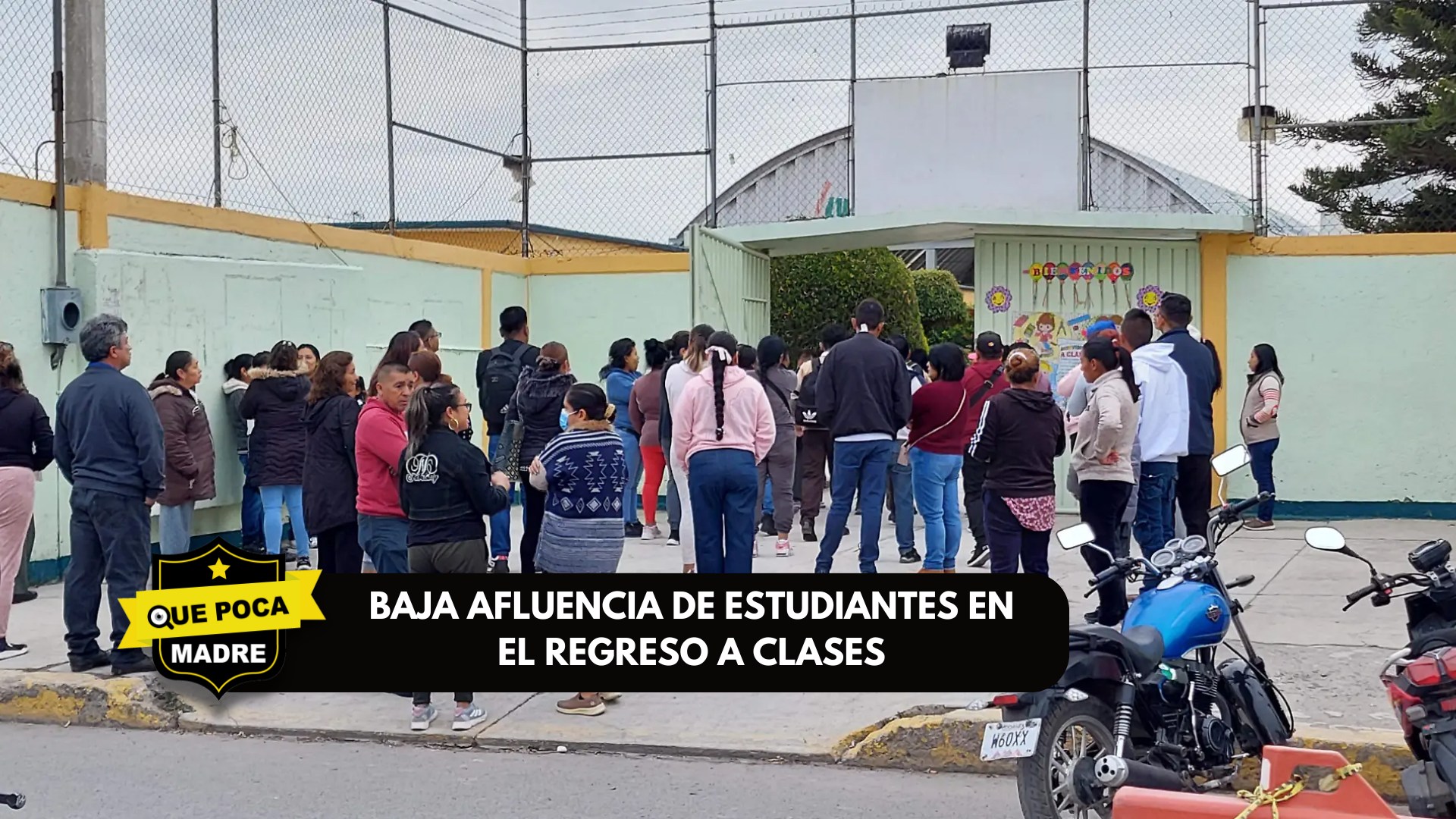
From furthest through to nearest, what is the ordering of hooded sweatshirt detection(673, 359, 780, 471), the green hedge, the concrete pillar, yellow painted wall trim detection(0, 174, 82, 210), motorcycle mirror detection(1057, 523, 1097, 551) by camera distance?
the green hedge
the concrete pillar
yellow painted wall trim detection(0, 174, 82, 210)
hooded sweatshirt detection(673, 359, 780, 471)
motorcycle mirror detection(1057, 523, 1097, 551)

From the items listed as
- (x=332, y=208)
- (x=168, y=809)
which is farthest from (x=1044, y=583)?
(x=332, y=208)

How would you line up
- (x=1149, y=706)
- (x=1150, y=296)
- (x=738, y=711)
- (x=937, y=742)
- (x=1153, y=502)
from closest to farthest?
(x=1149, y=706) → (x=937, y=742) → (x=738, y=711) → (x=1153, y=502) → (x=1150, y=296)

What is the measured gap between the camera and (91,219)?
400 inches

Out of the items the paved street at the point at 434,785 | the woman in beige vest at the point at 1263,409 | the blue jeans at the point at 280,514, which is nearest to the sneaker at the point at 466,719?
the paved street at the point at 434,785

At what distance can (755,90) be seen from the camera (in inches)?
554

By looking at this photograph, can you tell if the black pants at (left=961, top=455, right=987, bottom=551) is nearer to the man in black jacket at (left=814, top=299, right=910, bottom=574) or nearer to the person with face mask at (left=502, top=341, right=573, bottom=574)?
the man in black jacket at (left=814, top=299, right=910, bottom=574)

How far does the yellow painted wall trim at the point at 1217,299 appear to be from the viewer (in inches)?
504

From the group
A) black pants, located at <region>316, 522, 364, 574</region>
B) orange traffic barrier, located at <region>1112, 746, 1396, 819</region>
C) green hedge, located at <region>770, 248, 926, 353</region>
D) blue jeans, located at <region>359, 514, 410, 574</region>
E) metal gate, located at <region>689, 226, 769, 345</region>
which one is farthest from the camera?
green hedge, located at <region>770, 248, 926, 353</region>

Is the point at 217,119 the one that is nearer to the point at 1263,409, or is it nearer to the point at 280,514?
the point at 280,514

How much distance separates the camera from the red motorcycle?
4133 millimetres

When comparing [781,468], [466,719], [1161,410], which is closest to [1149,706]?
[466,719]

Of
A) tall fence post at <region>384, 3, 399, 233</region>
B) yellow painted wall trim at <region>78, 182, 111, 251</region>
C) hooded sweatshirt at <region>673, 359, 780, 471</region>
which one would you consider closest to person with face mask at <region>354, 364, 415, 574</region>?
hooded sweatshirt at <region>673, 359, 780, 471</region>

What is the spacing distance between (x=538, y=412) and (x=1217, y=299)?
689 cm

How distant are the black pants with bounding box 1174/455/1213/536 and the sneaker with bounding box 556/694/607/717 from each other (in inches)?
155
